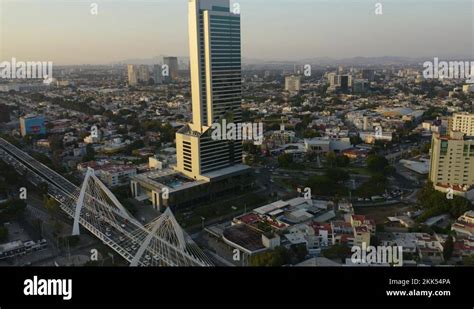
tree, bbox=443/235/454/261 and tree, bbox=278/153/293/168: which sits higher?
tree, bbox=278/153/293/168

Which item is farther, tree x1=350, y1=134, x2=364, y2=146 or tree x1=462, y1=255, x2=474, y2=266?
tree x1=350, y1=134, x2=364, y2=146

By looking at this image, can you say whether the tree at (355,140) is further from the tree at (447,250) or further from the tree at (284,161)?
the tree at (447,250)

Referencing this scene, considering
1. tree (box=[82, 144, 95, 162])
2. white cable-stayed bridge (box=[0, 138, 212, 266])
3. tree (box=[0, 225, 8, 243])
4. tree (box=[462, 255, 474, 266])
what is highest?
tree (box=[82, 144, 95, 162])

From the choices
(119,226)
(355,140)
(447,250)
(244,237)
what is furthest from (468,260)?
(355,140)

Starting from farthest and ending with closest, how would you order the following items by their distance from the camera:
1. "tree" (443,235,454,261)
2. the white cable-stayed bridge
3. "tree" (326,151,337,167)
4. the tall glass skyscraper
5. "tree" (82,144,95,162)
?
"tree" (82,144,95,162), "tree" (326,151,337,167), the tall glass skyscraper, "tree" (443,235,454,261), the white cable-stayed bridge

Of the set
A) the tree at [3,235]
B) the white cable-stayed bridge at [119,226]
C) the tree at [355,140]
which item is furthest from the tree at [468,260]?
the tree at [355,140]

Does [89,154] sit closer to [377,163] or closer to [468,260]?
[377,163]

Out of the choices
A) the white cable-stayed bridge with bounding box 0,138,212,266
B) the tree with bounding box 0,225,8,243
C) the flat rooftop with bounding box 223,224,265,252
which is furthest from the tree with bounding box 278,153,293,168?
the tree with bounding box 0,225,8,243

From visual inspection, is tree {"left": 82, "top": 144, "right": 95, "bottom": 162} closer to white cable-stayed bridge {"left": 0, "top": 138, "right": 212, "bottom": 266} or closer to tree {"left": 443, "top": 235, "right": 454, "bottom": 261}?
white cable-stayed bridge {"left": 0, "top": 138, "right": 212, "bottom": 266}
